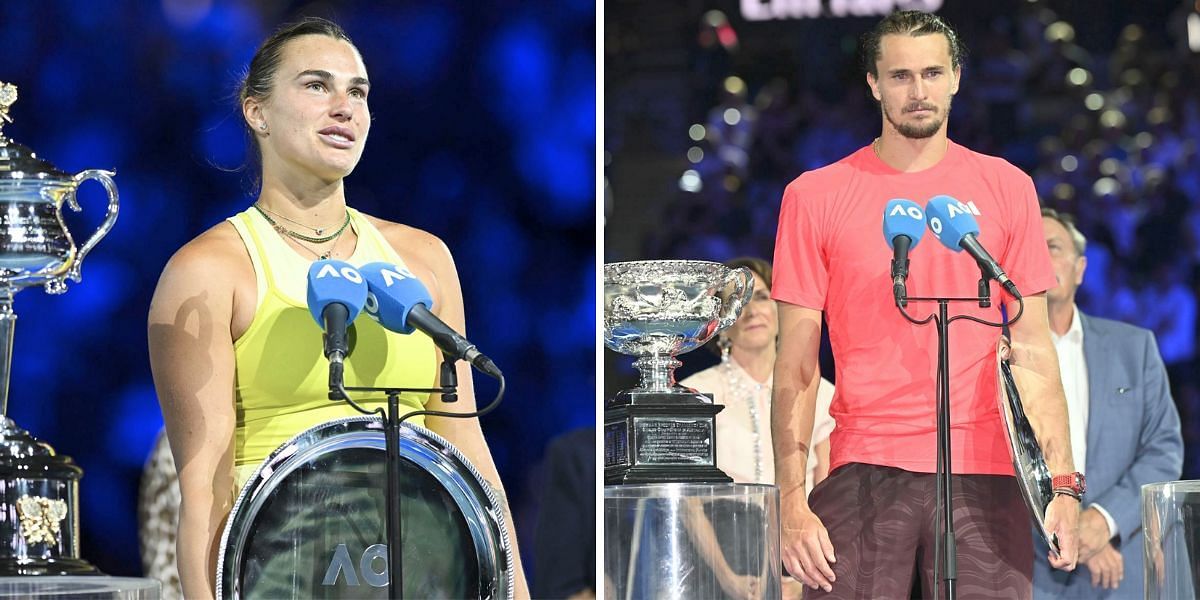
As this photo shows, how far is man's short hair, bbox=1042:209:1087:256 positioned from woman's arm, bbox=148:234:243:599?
7.63 ft

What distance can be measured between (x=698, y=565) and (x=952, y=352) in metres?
0.91

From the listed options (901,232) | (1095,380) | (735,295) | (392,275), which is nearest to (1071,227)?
(1095,380)

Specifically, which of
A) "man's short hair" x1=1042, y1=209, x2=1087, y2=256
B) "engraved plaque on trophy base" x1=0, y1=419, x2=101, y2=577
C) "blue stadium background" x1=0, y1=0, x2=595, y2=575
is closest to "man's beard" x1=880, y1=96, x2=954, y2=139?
"man's short hair" x1=1042, y1=209, x2=1087, y2=256

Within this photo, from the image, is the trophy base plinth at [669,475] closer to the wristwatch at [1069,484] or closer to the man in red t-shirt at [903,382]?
the man in red t-shirt at [903,382]

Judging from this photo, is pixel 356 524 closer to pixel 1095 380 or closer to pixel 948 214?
pixel 948 214

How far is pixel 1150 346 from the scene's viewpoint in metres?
5.27

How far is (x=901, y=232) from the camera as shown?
14.4 feet

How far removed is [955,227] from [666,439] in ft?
2.83

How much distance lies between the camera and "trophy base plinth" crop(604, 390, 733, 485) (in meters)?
4.51

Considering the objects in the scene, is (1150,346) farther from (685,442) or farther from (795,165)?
(685,442)

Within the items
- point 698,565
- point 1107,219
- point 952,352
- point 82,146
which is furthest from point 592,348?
point 1107,219

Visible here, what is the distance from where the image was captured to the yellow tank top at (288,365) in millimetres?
4215

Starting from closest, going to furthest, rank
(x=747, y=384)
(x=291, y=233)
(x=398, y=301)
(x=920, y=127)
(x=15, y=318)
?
(x=398, y=301)
(x=15, y=318)
(x=291, y=233)
(x=920, y=127)
(x=747, y=384)

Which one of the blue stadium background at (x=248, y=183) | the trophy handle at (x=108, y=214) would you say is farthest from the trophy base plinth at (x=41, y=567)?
the trophy handle at (x=108, y=214)
